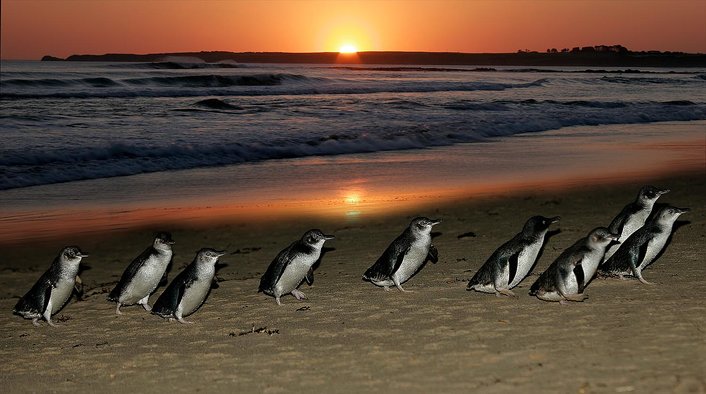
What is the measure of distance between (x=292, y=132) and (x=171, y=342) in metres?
19.5

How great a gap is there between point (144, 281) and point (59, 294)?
0.79 metres

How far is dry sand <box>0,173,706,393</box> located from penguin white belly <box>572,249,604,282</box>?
0.23 meters

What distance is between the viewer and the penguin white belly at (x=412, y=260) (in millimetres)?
8695

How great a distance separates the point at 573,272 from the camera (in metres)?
7.66

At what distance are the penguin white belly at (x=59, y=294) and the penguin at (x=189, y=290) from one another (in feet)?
2.83

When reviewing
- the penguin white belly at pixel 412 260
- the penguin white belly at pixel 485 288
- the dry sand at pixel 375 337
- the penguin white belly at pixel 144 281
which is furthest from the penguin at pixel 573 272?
the penguin white belly at pixel 144 281

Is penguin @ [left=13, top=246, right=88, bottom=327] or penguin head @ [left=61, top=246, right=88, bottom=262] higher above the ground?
penguin head @ [left=61, top=246, right=88, bottom=262]

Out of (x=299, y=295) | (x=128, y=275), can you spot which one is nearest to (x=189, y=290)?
(x=128, y=275)

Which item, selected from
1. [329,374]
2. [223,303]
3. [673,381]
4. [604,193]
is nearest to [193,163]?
[604,193]

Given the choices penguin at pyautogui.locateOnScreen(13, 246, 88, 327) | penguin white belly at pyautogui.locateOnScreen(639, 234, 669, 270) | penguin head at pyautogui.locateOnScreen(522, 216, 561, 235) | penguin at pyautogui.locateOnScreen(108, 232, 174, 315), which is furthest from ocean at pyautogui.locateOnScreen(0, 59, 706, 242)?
penguin white belly at pyautogui.locateOnScreen(639, 234, 669, 270)

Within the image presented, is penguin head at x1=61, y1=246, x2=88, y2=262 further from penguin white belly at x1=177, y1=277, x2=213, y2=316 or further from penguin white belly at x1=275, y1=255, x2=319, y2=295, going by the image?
penguin white belly at x1=275, y1=255, x2=319, y2=295

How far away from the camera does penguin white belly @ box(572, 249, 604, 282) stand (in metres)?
7.79

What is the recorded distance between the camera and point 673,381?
18.1 feet

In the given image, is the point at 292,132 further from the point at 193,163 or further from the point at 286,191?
the point at 286,191
